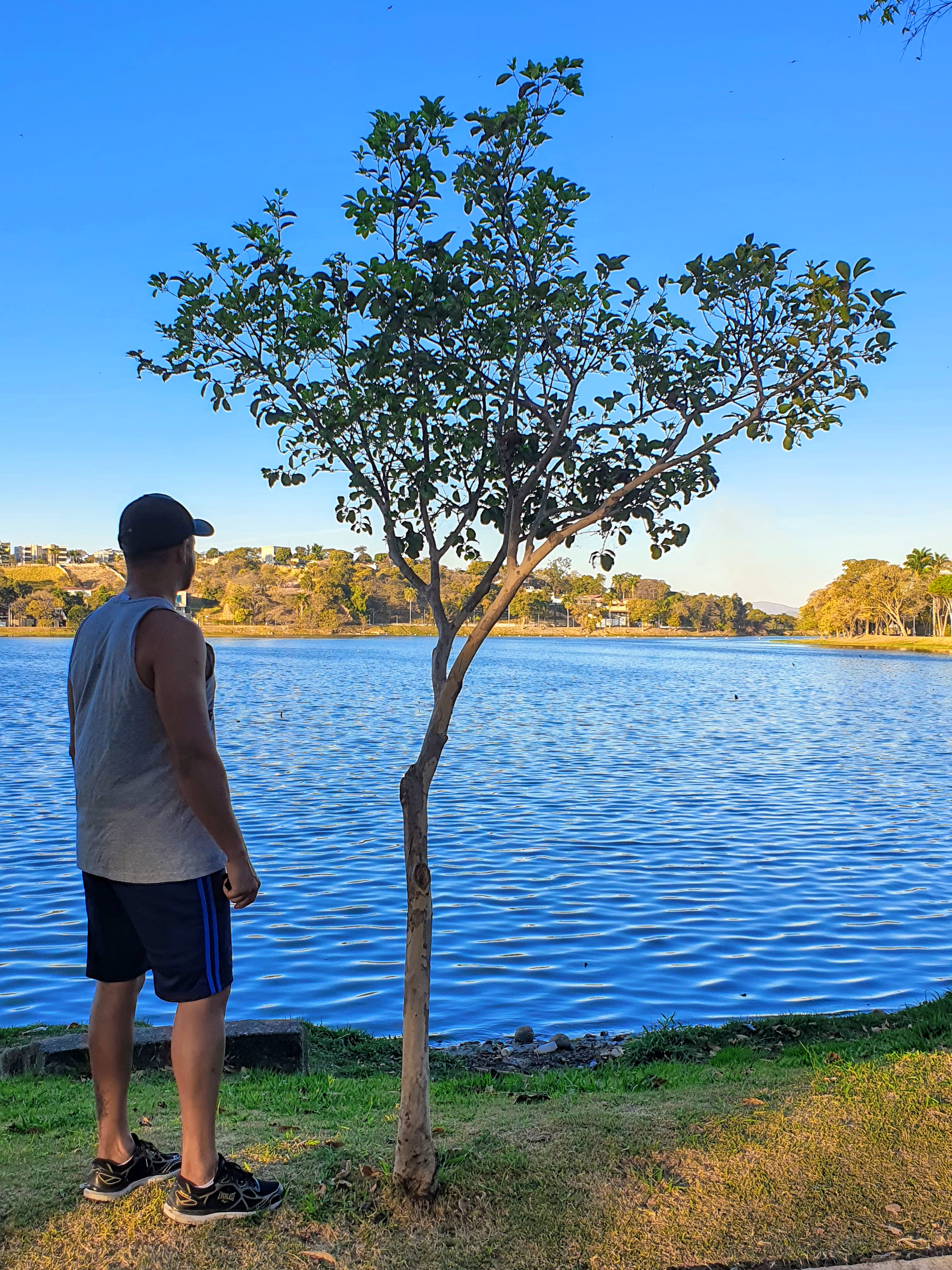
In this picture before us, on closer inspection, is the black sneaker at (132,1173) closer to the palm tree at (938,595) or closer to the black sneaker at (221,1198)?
the black sneaker at (221,1198)

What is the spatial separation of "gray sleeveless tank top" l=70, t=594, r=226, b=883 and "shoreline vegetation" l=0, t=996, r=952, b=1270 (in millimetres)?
1086

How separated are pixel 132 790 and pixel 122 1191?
1.30 meters

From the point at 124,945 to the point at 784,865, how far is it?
12089 millimetres

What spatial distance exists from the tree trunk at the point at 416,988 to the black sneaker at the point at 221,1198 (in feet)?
1.49

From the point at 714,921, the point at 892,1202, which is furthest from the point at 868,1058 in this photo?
the point at 714,921

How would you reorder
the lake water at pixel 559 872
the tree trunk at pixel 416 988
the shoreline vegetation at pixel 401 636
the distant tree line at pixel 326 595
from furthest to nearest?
the distant tree line at pixel 326 595
the shoreline vegetation at pixel 401 636
the lake water at pixel 559 872
the tree trunk at pixel 416 988

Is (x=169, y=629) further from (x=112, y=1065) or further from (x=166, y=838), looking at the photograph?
(x=112, y=1065)

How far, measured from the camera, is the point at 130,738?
3.43m

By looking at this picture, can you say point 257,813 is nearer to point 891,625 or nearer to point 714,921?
point 714,921

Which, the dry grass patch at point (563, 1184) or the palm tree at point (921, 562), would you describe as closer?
the dry grass patch at point (563, 1184)

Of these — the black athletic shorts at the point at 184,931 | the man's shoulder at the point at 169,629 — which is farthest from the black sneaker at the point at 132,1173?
the man's shoulder at the point at 169,629

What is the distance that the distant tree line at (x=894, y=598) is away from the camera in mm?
131250

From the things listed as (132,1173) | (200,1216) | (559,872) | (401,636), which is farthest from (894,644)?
(200,1216)

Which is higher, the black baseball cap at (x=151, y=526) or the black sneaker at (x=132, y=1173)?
the black baseball cap at (x=151, y=526)
